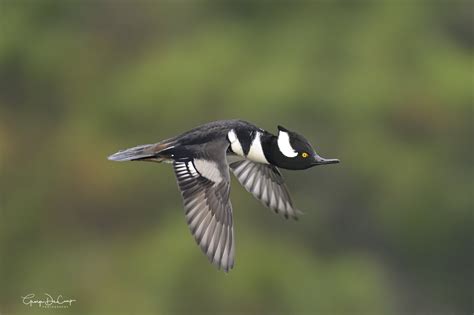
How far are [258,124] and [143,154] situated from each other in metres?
10.9

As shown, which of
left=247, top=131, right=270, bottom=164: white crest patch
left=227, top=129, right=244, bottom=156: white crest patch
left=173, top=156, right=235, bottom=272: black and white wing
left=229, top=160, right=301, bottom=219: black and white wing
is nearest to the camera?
left=173, top=156, right=235, bottom=272: black and white wing

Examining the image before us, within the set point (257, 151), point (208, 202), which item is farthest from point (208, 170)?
point (257, 151)

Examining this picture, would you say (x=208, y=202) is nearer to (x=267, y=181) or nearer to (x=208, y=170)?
(x=208, y=170)

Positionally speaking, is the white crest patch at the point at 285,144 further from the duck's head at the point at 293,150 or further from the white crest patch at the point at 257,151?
the white crest patch at the point at 257,151

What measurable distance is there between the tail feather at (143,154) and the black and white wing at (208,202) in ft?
0.81

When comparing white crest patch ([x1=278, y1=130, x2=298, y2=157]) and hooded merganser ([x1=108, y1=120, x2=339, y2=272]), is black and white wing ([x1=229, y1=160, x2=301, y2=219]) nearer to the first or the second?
hooded merganser ([x1=108, y1=120, x2=339, y2=272])

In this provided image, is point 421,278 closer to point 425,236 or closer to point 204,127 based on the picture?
point 425,236

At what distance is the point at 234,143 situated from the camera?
7852 mm

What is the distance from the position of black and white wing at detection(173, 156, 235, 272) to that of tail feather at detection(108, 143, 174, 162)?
0.25 metres

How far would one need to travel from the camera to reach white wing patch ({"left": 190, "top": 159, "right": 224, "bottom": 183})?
7.51 meters

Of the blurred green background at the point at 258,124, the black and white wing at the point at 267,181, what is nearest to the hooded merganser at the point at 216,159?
the black and white wing at the point at 267,181

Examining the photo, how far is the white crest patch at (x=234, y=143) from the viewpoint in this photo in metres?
7.82
